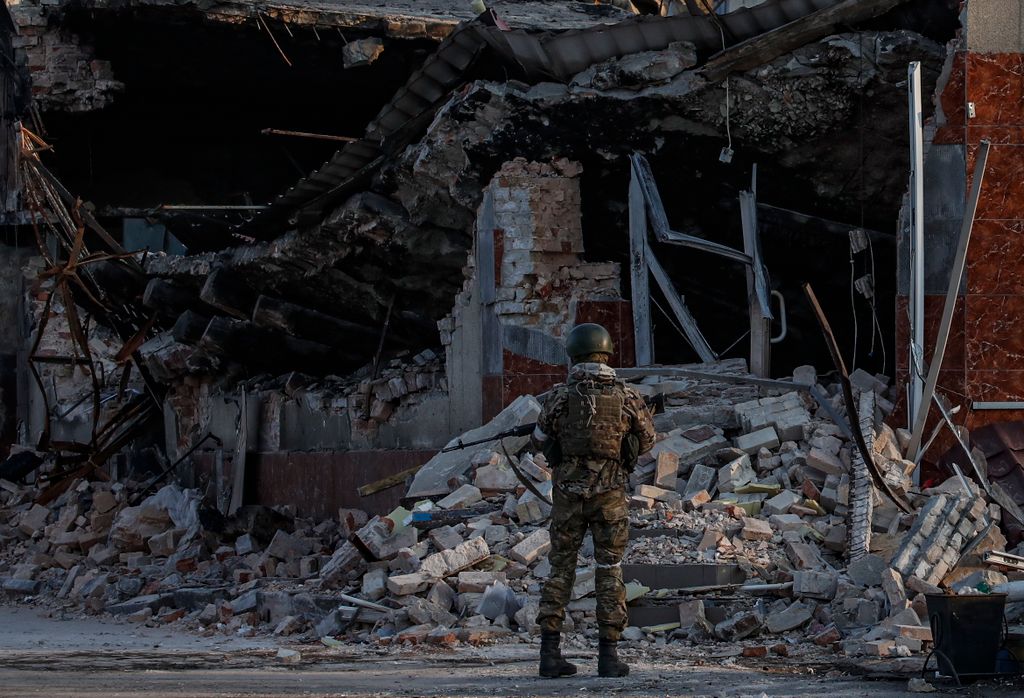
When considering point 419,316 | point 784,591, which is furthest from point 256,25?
point 784,591

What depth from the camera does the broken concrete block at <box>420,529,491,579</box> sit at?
8570 mm

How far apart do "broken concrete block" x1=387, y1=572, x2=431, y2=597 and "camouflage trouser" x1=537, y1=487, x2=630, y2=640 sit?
1902 mm

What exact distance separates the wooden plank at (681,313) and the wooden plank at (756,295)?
1.52 ft

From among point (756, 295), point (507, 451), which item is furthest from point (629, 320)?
point (507, 451)

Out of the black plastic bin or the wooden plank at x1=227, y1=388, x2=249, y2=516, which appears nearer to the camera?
the black plastic bin

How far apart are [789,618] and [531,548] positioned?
1.65 m

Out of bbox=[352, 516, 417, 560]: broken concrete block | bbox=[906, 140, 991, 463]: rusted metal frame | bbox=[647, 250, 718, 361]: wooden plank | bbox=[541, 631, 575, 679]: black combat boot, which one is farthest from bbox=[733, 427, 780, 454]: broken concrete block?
bbox=[541, 631, 575, 679]: black combat boot

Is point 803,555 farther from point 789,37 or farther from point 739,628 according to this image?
point 789,37

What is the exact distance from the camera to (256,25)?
1741 centimetres

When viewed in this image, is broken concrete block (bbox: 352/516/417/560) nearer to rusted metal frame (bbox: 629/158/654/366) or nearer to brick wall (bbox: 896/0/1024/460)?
rusted metal frame (bbox: 629/158/654/366)

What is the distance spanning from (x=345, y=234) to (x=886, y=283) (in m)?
4.60

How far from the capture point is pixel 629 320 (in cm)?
1105

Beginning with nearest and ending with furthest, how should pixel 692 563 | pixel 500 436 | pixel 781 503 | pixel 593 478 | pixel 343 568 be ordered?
1. pixel 593 478
2. pixel 692 563
3. pixel 781 503
4. pixel 343 568
5. pixel 500 436

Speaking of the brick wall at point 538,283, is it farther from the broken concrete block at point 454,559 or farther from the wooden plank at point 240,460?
the wooden plank at point 240,460
